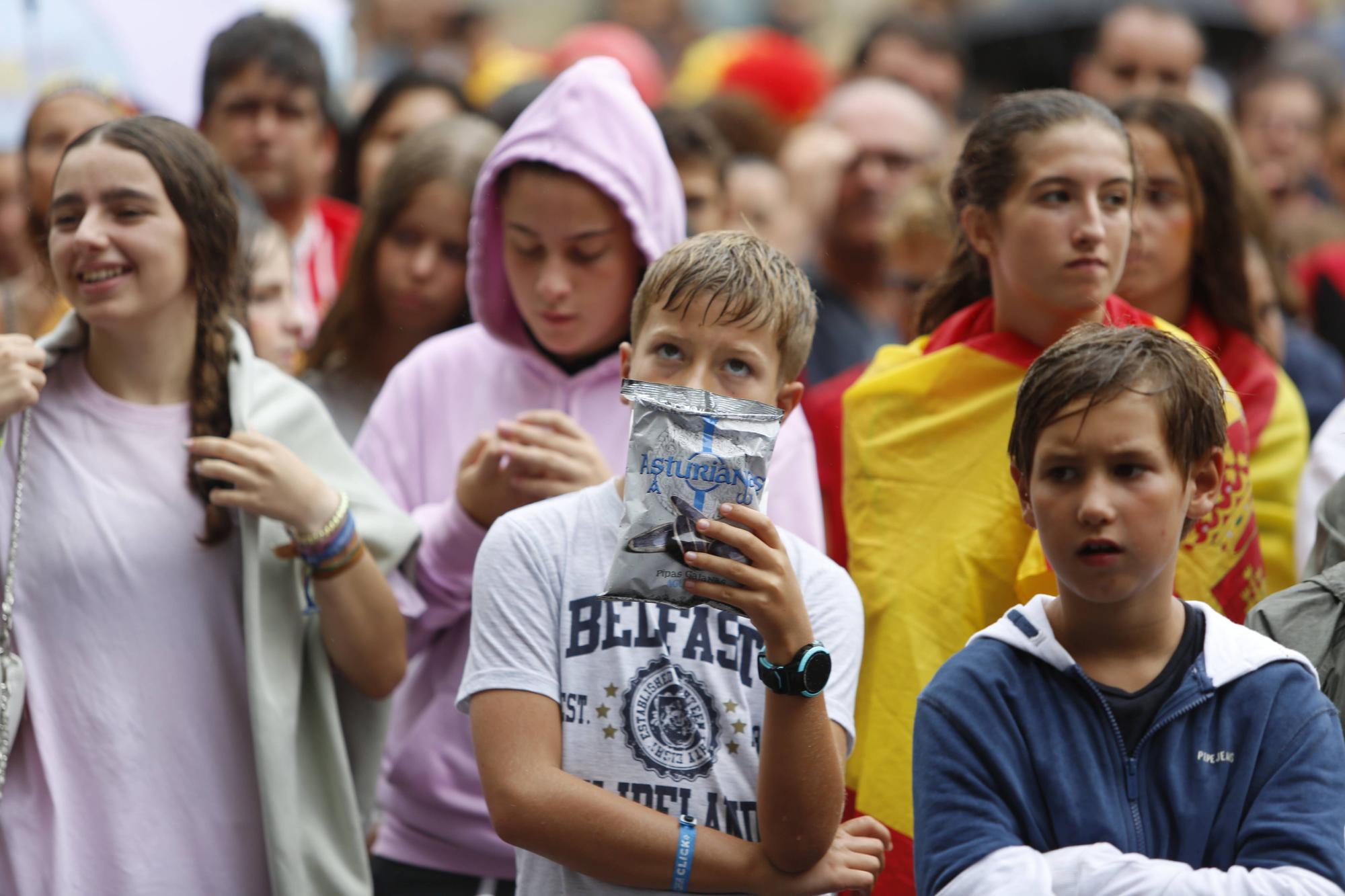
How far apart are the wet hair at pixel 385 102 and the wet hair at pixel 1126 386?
13.0ft

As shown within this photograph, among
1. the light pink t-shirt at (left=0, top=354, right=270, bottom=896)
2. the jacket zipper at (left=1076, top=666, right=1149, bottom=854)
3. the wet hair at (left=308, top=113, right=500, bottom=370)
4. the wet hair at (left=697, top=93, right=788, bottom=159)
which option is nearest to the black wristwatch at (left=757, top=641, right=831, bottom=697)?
the jacket zipper at (left=1076, top=666, right=1149, bottom=854)

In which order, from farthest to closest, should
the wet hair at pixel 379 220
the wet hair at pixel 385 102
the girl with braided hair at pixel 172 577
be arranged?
the wet hair at pixel 385 102 → the wet hair at pixel 379 220 → the girl with braided hair at pixel 172 577

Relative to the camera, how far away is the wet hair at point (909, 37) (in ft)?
27.8

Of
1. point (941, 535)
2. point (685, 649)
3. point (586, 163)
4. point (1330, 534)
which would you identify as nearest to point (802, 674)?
point (685, 649)

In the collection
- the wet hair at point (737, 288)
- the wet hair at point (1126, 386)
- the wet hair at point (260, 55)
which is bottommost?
the wet hair at point (1126, 386)

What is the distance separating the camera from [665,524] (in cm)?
252

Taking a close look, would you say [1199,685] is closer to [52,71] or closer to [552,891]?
[552,891]

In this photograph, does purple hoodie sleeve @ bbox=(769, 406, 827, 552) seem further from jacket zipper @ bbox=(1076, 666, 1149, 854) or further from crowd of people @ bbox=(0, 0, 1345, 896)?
jacket zipper @ bbox=(1076, 666, 1149, 854)

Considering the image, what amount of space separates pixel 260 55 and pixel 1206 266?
3.14 metres

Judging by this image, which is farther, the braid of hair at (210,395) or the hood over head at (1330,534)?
the braid of hair at (210,395)

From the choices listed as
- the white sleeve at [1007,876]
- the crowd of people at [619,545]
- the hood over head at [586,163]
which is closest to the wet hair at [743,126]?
the crowd of people at [619,545]

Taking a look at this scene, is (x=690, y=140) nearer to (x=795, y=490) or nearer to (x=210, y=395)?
(x=795, y=490)

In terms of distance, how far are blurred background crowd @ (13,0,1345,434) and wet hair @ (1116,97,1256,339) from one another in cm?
11

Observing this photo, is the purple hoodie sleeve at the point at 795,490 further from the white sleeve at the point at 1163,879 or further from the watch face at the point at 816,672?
the white sleeve at the point at 1163,879
